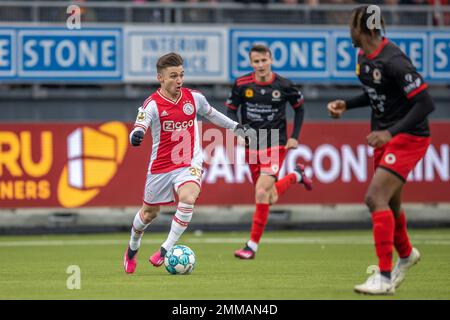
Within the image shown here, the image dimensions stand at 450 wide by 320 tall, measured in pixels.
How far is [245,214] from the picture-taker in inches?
789

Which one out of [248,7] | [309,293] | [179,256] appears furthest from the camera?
[248,7]

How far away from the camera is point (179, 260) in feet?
38.7

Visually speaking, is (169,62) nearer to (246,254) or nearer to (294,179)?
(246,254)

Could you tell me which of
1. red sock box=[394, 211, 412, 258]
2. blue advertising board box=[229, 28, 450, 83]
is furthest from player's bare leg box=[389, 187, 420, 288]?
blue advertising board box=[229, 28, 450, 83]

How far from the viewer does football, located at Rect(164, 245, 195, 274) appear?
1180 centimetres

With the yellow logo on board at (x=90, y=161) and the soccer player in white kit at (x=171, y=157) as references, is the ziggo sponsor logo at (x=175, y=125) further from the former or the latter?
the yellow logo on board at (x=90, y=161)

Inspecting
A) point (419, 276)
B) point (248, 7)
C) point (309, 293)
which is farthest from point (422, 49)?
point (309, 293)

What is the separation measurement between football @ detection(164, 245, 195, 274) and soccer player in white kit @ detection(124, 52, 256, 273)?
266mm

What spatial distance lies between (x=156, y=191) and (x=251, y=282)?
5.67 feet

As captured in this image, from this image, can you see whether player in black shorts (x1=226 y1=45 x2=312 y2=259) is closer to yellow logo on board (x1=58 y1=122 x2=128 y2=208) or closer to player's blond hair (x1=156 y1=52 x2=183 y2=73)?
player's blond hair (x1=156 y1=52 x2=183 y2=73)

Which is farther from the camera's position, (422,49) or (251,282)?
(422,49)

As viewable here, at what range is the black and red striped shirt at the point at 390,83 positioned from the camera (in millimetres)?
9547

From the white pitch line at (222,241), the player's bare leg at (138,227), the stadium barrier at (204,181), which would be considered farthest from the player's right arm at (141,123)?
the stadium barrier at (204,181)
